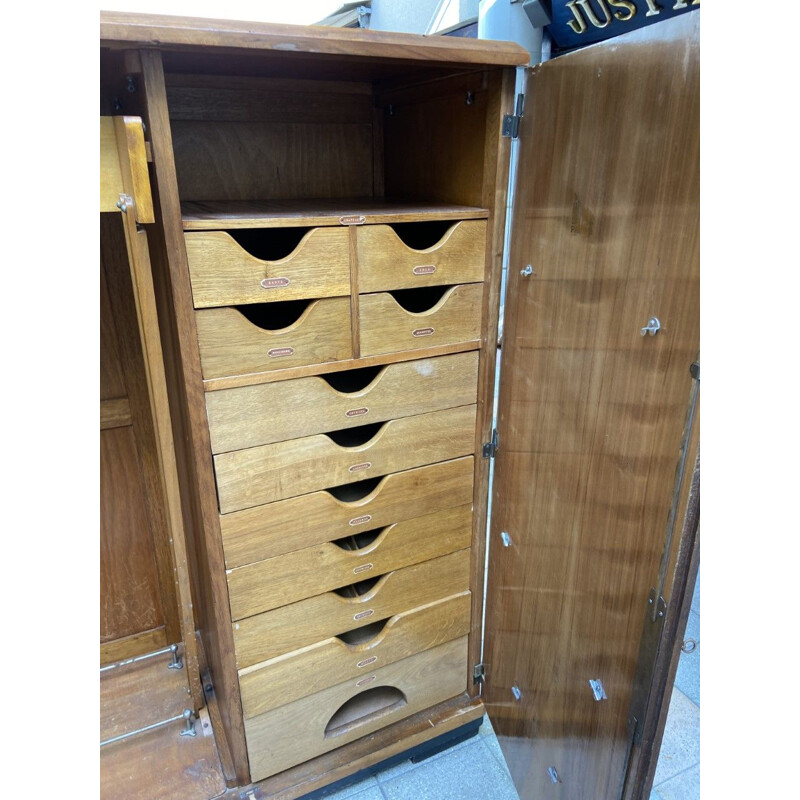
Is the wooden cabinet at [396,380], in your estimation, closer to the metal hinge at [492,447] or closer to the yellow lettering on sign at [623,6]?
the metal hinge at [492,447]

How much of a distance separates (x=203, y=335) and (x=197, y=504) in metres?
0.33

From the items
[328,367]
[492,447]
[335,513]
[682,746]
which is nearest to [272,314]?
[328,367]

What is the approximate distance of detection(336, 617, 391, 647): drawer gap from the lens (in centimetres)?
127

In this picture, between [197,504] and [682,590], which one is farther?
[197,504]

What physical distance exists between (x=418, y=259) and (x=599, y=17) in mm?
1790

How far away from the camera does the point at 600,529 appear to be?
2.87 ft

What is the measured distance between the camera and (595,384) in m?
0.86

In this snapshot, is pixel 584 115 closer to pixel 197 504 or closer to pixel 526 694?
pixel 197 504

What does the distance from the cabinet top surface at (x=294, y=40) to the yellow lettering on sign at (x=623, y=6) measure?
1.42m

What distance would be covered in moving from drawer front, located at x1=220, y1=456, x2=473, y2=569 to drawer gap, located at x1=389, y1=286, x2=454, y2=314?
1.07ft

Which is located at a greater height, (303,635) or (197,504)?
(197,504)

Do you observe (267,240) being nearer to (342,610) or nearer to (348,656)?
(342,610)
